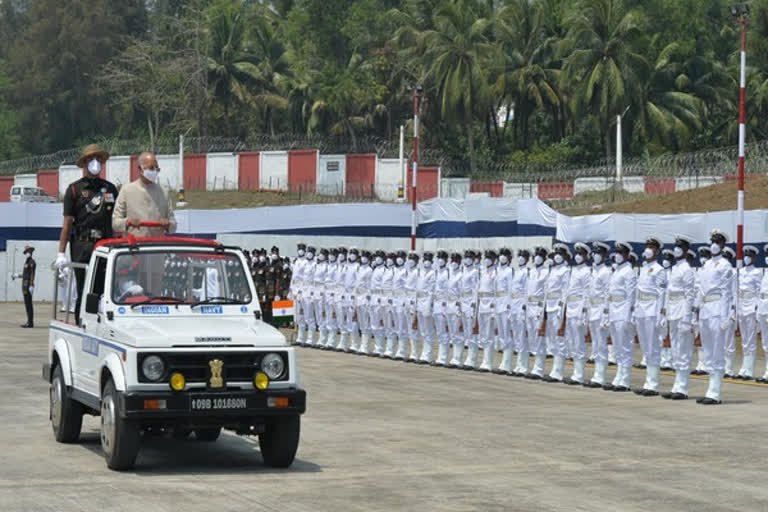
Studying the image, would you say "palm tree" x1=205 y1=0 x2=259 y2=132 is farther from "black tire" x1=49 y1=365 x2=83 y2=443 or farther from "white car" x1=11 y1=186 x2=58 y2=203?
"black tire" x1=49 y1=365 x2=83 y2=443

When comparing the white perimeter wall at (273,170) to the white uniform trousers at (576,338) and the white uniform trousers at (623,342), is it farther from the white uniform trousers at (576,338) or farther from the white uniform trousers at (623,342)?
the white uniform trousers at (623,342)

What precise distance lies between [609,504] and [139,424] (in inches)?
153

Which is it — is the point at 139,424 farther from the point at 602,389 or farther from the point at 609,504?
the point at 602,389

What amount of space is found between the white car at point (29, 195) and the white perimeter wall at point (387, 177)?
1571cm

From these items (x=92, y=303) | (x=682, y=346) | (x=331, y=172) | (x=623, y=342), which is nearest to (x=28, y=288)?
(x=623, y=342)

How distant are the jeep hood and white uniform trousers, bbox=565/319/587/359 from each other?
9708mm

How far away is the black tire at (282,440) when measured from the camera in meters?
12.1

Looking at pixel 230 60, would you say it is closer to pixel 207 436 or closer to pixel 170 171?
pixel 170 171

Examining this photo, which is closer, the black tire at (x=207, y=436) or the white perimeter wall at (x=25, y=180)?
the black tire at (x=207, y=436)

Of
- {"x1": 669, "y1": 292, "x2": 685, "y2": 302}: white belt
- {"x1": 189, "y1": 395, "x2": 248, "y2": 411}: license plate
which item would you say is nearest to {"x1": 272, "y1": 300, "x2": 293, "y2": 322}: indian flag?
{"x1": 189, "y1": 395, "x2": 248, "y2": 411}: license plate

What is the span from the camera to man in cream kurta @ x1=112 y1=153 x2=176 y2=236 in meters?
13.7

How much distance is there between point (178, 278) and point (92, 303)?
2.69 feet

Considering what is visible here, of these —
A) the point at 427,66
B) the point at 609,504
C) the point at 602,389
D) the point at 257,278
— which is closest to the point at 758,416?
the point at 602,389

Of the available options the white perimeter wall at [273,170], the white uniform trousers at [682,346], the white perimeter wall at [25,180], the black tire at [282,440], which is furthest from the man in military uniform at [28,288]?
the white perimeter wall at [25,180]
